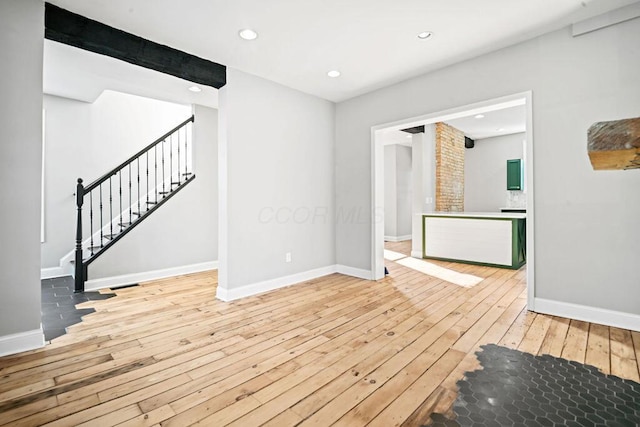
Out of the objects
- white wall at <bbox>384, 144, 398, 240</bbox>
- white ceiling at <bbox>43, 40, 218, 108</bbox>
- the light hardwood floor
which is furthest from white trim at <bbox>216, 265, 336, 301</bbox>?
white wall at <bbox>384, 144, 398, 240</bbox>

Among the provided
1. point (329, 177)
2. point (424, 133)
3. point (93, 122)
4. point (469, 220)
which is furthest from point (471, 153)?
point (93, 122)

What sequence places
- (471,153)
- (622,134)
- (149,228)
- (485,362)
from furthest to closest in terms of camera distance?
1. (471,153)
2. (149,228)
3. (485,362)
4. (622,134)

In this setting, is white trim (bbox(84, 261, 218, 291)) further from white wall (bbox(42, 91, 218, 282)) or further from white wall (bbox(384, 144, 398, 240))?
white wall (bbox(384, 144, 398, 240))

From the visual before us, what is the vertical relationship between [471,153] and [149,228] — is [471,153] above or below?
above

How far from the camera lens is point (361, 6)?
2527 mm

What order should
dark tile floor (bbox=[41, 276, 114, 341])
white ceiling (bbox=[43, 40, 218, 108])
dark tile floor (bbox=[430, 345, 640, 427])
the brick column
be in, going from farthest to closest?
the brick column
white ceiling (bbox=[43, 40, 218, 108])
dark tile floor (bbox=[41, 276, 114, 341])
dark tile floor (bbox=[430, 345, 640, 427])

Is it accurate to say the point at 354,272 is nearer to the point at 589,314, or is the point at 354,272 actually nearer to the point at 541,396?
the point at 589,314

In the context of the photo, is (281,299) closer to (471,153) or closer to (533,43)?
(533,43)

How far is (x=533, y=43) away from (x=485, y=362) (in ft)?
10.1

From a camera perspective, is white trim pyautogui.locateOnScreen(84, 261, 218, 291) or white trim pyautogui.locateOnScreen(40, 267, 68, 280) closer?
white trim pyautogui.locateOnScreen(84, 261, 218, 291)

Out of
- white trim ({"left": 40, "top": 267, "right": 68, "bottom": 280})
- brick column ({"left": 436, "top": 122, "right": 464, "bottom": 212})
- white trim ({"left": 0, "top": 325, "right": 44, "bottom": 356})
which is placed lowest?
white trim ({"left": 0, "top": 325, "right": 44, "bottom": 356})

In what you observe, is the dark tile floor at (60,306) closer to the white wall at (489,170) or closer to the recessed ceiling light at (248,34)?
the recessed ceiling light at (248,34)

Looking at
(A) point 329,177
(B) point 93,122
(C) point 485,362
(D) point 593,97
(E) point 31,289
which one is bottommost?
(C) point 485,362

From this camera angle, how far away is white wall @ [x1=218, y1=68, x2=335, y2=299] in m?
3.63
